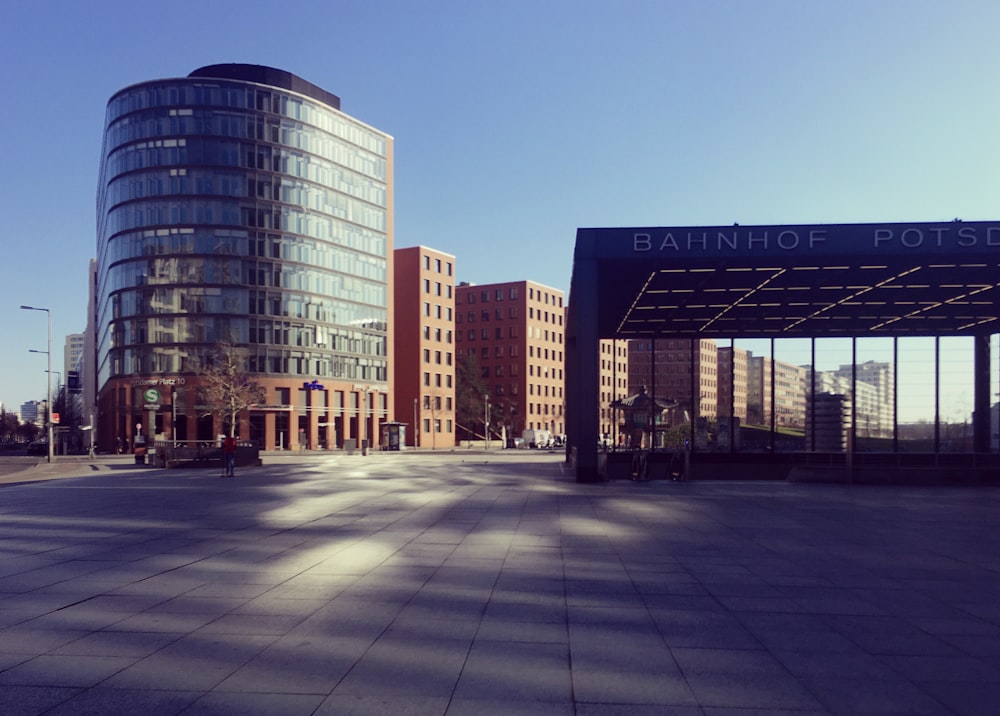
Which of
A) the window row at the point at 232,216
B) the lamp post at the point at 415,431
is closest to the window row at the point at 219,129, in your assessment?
the window row at the point at 232,216

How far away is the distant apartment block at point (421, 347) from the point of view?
97.4 metres

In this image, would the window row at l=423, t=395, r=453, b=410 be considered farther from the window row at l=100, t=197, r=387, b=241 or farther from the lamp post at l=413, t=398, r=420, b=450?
the window row at l=100, t=197, r=387, b=241

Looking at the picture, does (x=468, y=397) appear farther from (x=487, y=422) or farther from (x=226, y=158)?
(x=226, y=158)

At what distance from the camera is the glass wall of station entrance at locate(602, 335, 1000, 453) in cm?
3078

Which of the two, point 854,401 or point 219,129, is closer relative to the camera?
point 854,401

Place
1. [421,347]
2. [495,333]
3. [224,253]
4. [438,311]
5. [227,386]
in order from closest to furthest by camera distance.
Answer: [227,386] → [224,253] → [421,347] → [438,311] → [495,333]

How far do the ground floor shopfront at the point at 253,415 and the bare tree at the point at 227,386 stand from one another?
1550 mm

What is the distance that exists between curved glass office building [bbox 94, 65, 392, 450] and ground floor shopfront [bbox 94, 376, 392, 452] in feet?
0.50

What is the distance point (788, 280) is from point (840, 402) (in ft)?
27.5

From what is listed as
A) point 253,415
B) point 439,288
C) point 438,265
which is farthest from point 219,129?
point 439,288

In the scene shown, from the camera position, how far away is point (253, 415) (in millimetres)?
76000

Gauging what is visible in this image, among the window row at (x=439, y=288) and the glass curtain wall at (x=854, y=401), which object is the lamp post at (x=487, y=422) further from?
the glass curtain wall at (x=854, y=401)

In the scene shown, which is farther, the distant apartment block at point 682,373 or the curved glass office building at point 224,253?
the curved glass office building at point 224,253

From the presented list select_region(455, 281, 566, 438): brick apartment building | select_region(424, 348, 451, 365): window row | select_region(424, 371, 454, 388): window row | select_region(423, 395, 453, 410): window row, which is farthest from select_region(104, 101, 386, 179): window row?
select_region(455, 281, 566, 438): brick apartment building
